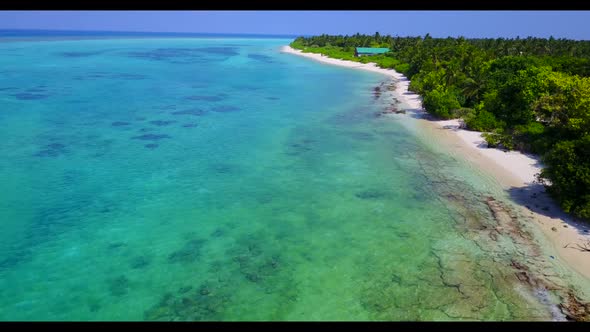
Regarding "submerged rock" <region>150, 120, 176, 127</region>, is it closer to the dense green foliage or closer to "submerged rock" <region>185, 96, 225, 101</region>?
"submerged rock" <region>185, 96, 225, 101</region>

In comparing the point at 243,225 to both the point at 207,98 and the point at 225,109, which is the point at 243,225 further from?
the point at 207,98

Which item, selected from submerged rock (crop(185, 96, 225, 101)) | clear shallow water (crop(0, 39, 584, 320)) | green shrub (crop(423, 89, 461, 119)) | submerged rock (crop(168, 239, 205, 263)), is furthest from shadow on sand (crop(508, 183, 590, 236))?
submerged rock (crop(185, 96, 225, 101))

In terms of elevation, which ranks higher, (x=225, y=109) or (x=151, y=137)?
(x=225, y=109)

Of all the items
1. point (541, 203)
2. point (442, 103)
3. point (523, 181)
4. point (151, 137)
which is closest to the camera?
point (541, 203)

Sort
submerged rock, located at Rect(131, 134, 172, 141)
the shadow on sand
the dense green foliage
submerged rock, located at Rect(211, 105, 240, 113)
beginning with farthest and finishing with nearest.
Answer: submerged rock, located at Rect(211, 105, 240, 113) → submerged rock, located at Rect(131, 134, 172, 141) → the dense green foliage → the shadow on sand

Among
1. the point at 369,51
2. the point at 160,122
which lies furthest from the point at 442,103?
the point at 369,51

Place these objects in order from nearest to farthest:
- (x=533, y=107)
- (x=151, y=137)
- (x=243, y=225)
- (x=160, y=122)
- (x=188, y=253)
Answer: (x=188, y=253) < (x=243, y=225) < (x=533, y=107) < (x=151, y=137) < (x=160, y=122)
